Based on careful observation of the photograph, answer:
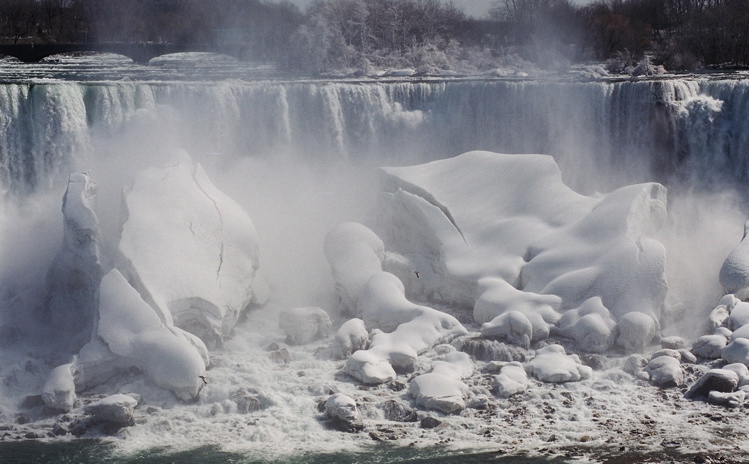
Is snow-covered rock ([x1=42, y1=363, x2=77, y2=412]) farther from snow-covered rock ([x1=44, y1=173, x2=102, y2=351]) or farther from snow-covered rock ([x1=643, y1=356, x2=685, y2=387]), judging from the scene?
snow-covered rock ([x1=643, y1=356, x2=685, y2=387])

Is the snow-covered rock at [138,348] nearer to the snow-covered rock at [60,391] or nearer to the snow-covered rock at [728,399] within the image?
the snow-covered rock at [60,391]

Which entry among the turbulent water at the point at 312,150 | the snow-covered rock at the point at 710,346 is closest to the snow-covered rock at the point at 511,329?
the turbulent water at the point at 312,150

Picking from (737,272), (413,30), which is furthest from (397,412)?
(413,30)

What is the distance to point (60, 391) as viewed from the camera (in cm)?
1315

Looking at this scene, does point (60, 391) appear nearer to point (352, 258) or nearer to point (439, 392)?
point (439, 392)

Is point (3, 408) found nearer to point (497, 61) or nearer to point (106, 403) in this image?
point (106, 403)

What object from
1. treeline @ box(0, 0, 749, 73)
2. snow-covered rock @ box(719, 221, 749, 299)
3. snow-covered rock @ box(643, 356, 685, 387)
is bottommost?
snow-covered rock @ box(643, 356, 685, 387)

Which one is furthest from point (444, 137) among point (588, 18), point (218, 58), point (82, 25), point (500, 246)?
point (82, 25)

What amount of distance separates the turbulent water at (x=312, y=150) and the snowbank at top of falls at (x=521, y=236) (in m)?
1.49

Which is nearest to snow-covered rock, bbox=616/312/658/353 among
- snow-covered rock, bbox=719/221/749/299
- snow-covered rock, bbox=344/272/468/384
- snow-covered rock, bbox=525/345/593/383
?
snow-covered rock, bbox=525/345/593/383

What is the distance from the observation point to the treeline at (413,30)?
4066 cm

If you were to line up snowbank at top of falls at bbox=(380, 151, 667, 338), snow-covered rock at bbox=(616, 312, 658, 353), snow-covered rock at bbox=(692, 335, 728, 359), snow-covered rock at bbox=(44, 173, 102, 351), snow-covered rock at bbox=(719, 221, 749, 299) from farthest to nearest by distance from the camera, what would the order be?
snow-covered rock at bbox=(719, 221, 749, 299) < snowbank at top of falls at bbox=(380, 151, 667, 338) < snow-covered rock at bbox=(44, 173, 102, 351) < snow-covered rock at bbox=(616, 312, 658, 353) < snow-covered rock at bbox=(692, 335, 728, 359)

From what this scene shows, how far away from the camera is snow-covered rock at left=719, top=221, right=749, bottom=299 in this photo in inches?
649

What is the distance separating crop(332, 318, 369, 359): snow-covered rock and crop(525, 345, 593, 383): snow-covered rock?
2.56 meters
